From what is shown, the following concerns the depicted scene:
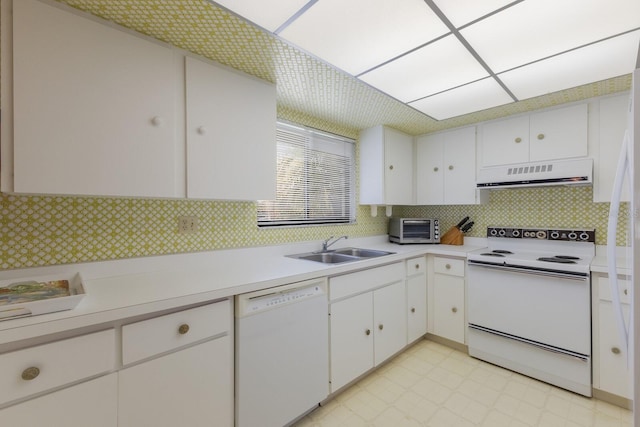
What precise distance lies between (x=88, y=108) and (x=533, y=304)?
304 cm

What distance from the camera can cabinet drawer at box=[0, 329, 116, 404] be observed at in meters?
0.86

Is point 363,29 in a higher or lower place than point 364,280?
higher

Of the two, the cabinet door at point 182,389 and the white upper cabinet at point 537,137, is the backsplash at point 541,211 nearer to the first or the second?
the white upper cabinet at point 537,137

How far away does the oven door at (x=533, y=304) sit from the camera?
1.92 m

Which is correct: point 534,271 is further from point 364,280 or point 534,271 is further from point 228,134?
point 228,134

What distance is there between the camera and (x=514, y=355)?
2.21 m

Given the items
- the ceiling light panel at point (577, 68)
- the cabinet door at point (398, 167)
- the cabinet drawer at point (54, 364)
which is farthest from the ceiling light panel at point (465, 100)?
the cabinet drawer at point (54, 364)

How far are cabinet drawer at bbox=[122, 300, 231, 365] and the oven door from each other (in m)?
2.12

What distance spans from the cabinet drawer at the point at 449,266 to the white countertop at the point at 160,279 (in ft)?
2.25

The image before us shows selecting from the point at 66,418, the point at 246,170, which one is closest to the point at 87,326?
the point at 66,418

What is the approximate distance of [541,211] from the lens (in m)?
2.60

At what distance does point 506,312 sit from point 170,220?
8.62 feet

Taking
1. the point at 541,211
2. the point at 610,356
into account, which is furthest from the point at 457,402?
the point at 541,211

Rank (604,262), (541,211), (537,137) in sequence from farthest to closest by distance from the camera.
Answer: (541,211), (537,137), (604,262)
